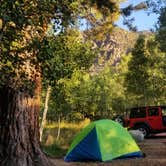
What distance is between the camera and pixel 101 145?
50.0ft

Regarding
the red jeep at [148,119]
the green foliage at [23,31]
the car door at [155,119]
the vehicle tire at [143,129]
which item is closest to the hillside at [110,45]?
the red jeep at [148,119]

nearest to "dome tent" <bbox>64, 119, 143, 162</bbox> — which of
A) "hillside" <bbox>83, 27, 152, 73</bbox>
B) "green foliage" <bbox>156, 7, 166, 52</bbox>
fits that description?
"hillside" <bbox>83, 27, 152, 73</bbox>

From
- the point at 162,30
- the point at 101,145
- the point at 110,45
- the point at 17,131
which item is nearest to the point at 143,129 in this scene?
the point at 162,30

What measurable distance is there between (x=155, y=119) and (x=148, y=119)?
1.36 feet

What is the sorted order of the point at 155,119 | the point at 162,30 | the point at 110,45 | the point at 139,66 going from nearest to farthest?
the point at 155,119
the point at 162,30
the point at 139,66
the point at 110,45

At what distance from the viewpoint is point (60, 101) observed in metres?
32.7

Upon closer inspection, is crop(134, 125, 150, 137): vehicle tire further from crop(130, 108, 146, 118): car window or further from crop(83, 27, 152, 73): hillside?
crop(83, 27, 152, 73): hillside

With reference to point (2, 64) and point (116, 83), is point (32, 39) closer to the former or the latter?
point (2, 64)

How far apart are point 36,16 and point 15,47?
807 mm

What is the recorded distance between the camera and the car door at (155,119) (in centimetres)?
2801

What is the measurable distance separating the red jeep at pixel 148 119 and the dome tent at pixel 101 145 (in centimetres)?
1230

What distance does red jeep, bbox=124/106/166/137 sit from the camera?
28.0m

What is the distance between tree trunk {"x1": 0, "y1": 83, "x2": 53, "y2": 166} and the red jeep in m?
17.6

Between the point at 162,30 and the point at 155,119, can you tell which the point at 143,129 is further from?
the point at 162,30
